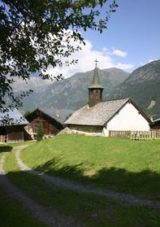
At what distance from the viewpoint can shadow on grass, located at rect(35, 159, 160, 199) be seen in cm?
2331

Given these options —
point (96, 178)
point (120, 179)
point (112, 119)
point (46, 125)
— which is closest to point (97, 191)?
point (120, 179)

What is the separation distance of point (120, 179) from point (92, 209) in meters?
7.81

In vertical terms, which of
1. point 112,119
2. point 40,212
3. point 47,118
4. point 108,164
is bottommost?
point 40,212

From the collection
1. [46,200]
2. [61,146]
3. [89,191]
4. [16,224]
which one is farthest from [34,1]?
[61,146]

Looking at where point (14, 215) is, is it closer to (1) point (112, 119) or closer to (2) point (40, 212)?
(2) point (40, 212)

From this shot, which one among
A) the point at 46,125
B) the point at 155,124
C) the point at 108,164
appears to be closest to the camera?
the point at 108,164

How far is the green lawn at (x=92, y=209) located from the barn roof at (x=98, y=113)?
40.0 meters

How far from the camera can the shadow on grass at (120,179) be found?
23.3 meters

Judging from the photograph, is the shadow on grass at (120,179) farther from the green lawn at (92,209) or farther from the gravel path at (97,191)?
the green lawn at (92,209)

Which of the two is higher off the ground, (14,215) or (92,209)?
(92,209)

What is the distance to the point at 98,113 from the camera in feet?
237

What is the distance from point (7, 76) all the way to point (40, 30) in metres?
2.48

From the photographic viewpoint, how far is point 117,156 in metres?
34.8

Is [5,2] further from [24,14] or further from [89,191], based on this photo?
[89,191]
